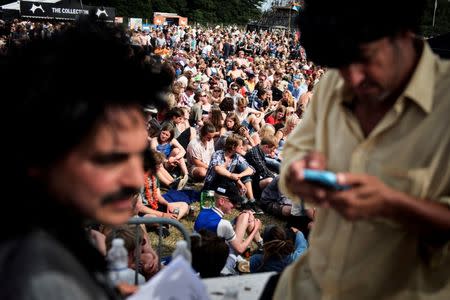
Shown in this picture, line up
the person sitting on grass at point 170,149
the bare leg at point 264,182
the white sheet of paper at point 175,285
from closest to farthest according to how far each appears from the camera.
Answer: the white sheet of paper at point 175,285
the bare leg at point 264,182
the person sitting on grass at point 170,149

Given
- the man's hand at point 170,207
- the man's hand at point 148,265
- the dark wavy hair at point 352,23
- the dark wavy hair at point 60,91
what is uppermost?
the dark wavy hair at point 352,23

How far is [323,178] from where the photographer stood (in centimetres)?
131

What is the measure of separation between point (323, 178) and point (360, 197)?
11 centimetres

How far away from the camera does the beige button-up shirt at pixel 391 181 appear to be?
148cm

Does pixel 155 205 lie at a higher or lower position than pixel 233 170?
lower

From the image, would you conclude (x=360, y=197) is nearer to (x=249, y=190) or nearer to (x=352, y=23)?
(x=352, y=23)

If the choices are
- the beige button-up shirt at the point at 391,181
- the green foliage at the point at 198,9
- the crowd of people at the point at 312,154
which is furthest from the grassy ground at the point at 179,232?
the green foliage at the point at 198,9

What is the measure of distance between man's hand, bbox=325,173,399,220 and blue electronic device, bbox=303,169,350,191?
12mm

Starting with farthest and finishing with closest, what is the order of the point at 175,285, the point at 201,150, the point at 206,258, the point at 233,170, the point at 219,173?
the point at 201,150 → the point at 233,170 → the point at 219,173 → the point at 206,258 → the point at 175,285

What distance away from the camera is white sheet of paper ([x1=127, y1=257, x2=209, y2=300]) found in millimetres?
1865

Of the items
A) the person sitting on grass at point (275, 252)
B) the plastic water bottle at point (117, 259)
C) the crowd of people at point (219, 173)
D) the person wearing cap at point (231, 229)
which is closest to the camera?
the plastic water bottle at point (117, 259)

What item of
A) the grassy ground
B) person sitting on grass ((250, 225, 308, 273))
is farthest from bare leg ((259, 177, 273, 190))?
person sitting on grass ((250, 225, 308, 273))

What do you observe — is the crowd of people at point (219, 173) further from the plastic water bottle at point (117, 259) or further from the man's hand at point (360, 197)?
the man's hand at point (360, 197)

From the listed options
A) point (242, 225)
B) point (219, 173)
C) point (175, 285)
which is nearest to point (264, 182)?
point (219, 173)
